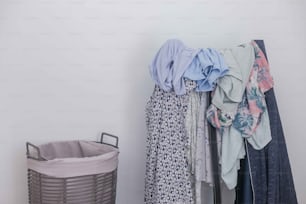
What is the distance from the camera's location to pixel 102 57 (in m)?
2.15

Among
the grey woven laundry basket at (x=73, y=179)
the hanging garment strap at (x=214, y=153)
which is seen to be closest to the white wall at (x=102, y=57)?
the grey woven laundry basket at (x=73, y=179)

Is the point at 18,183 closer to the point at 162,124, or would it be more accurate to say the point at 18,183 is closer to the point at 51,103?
the point at 51,103

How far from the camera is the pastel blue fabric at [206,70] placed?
1802 mm

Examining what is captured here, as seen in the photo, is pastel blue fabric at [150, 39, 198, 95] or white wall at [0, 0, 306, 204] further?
white wall at [0, 0, 306, 204]

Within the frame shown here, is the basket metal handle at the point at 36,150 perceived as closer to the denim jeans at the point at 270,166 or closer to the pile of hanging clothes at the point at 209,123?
the pile of hanging clothes at the point at 209,123

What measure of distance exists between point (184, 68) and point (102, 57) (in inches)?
21.9

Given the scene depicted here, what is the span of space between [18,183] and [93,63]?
810 millimetres

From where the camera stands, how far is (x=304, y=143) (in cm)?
226

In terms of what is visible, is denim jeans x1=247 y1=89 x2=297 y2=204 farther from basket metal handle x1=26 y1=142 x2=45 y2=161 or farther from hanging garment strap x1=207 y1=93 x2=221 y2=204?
basket metal handle x1=26 y1=142 x2=45 y2=161

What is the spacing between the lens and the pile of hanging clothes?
1.81 m

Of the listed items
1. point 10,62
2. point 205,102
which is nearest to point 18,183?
point 10,62

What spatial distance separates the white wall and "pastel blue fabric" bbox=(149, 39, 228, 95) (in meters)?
0.32

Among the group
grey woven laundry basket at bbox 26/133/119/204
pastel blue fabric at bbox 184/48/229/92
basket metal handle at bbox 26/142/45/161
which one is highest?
pastel blue fabric at bbox 184/48/229/92

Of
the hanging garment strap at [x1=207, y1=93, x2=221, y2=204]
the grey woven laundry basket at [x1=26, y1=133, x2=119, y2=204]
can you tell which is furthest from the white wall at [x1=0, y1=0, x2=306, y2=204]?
the hanging garment strap at [x1=207, y1=93, x2=221, y2=204]
